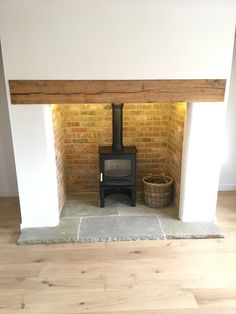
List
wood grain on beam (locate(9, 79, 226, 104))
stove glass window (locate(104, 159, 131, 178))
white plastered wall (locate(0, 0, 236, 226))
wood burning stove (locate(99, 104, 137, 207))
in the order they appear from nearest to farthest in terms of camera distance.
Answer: white plastered wall (locate(0, 0, 236, 226)) < wood grain on beam (locate(9, 79, 226, 104)) < wood burning stove (locate(99, 104, 137, 207)) < stove glass window (locate(104, 159, 131, 178))

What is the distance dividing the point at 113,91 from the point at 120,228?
1397mm

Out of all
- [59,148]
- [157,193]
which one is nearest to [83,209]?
[59,148]

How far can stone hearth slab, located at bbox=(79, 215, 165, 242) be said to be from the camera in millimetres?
2652


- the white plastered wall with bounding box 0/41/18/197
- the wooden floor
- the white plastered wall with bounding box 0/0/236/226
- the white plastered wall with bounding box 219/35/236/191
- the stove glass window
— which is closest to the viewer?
the wooden floor

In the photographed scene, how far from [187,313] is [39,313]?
3.32 ft

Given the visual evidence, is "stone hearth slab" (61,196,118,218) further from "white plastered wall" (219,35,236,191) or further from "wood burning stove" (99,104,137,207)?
"white plastered wall" (219,35,236,191)

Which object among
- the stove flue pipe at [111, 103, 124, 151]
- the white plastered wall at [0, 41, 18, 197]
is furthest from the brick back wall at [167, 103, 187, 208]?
the white plastered wall at [0, 41, 18, 197]

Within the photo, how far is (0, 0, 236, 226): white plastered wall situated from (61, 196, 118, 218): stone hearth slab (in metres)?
1.23

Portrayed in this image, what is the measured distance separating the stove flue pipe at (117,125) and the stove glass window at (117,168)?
0.18 meters

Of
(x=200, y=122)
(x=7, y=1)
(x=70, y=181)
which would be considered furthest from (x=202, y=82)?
(x=70, y=181)

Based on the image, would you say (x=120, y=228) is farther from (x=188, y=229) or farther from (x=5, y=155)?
(x=5, y=155)

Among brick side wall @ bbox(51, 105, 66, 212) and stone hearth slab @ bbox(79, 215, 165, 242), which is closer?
stone hearth slab @ bbox(79, 215, 165, 242)

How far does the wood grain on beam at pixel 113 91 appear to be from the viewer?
8.03ft

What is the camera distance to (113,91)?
98.3 inches
